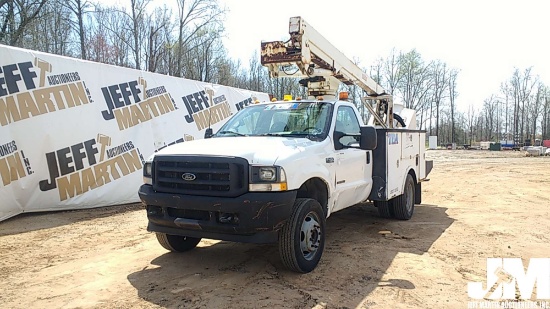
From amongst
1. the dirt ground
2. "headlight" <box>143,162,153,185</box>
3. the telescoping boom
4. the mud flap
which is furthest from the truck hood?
the mud flap

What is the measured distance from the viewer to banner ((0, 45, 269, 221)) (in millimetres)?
7406

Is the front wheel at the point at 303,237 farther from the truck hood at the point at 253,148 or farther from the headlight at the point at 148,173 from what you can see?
the headlight at the point at 148,173

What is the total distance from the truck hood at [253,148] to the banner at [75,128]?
3.45m

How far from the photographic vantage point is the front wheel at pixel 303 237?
4.13m

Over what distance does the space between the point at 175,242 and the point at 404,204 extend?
4.23m

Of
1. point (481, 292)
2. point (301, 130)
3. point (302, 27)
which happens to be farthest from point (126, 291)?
point (302, 27)

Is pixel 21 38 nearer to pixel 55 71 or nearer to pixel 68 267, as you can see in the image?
pixel 55 71

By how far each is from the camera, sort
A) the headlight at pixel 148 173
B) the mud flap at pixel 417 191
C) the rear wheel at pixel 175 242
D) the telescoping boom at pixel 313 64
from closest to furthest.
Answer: the headlight at pixel 148 173, the rear wheel at pixel 175 242, the telescoping boom at pixel 313 64, the mud flap at pixel 417 191

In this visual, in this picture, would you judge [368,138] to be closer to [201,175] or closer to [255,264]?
[255,264]

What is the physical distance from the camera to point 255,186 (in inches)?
155

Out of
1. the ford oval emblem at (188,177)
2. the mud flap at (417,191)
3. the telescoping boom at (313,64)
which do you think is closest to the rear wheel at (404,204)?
the mud flap at (417,191)

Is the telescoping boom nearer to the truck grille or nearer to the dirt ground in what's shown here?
the dirt ground

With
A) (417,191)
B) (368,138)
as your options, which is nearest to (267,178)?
(368,138)

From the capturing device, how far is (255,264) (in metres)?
4.70
